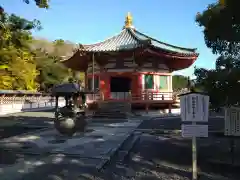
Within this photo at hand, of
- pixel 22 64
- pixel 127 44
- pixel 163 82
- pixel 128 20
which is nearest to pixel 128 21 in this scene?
pixel 128 20

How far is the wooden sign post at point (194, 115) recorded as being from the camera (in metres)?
5.54

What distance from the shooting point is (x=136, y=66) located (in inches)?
846

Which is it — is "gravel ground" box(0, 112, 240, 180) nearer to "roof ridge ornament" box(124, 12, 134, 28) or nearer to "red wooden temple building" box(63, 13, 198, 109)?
"red wooden temple building" box(63, 13, 198, 109)

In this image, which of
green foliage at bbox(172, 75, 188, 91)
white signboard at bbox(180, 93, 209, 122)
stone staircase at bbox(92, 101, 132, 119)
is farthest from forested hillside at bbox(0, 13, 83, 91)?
green foliage at bbox(172, 75, 188, 91)

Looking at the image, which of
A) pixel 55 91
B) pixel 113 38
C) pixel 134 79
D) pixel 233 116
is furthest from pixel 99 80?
pixel 233 116

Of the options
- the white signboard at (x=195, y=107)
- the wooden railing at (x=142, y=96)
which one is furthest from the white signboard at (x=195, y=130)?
the wooden railing at (x=142, y=96)

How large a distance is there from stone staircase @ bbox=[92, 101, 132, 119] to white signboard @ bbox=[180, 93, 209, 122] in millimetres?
12539

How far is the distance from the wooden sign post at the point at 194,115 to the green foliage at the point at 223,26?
138 cm

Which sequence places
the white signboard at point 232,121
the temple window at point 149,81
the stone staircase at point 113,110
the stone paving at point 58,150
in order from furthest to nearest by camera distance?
the temple window at point 149,81, the stone staircase at point 113,110, the white signboard at point 232,121, the stone paving at point 58,150

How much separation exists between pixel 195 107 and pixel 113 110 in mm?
14006

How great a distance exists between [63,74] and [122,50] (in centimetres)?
2727

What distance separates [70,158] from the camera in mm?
7332

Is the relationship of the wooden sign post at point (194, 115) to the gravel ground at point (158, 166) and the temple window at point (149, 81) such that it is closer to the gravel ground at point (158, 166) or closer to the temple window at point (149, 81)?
the gravel ground at point (158, 166)

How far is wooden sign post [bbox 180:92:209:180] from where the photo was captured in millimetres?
5542
